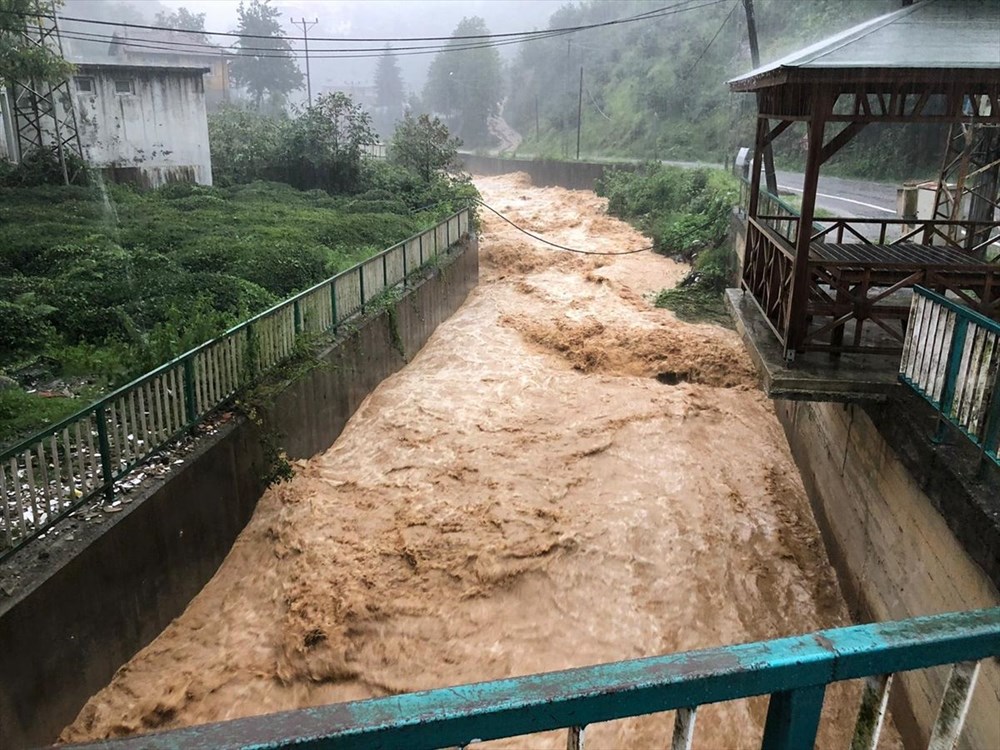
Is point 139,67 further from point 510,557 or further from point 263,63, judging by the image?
point 263,63

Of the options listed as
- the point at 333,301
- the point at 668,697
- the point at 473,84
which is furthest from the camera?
the point at 473,84

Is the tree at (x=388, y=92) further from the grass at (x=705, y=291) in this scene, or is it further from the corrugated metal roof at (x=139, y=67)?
the grass at (x=705, y=291)

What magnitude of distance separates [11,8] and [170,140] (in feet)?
23.0

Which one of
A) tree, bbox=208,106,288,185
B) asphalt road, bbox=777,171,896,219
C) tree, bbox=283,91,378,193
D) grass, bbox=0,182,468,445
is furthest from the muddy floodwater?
tree, bbox=208,106,288,185

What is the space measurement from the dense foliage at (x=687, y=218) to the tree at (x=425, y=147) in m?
8.22

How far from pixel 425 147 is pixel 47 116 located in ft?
39.8

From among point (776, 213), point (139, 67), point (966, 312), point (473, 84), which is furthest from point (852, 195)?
point (473, 84)

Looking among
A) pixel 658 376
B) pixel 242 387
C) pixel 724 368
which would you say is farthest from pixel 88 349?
pixel 724 368

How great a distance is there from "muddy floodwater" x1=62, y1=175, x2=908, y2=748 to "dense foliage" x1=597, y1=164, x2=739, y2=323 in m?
5.36

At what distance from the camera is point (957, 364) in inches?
209

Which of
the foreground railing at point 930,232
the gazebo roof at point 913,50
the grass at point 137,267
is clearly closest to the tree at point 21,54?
the grass at point 137,267

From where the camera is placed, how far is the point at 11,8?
18.6 m

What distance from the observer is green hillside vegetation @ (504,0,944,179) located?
33.9m

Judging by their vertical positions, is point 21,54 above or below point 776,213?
above
